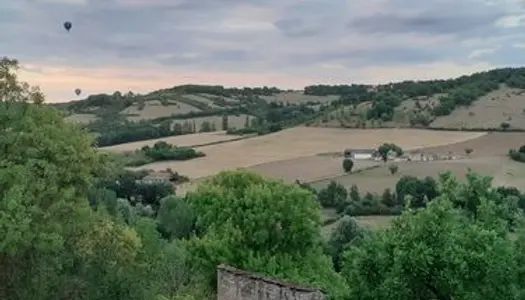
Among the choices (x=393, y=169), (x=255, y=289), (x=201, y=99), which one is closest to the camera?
(x=255, y=289)

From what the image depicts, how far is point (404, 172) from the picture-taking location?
9281 cm

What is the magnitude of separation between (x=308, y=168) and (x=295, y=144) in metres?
17.0

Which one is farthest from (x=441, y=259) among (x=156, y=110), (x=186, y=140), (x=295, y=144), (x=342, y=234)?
(x=156, y=110)

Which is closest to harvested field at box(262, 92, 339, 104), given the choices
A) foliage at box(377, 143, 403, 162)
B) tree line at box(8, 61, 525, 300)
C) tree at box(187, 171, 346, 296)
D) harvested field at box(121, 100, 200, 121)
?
harvested field at box(121, 100, 200, 121)

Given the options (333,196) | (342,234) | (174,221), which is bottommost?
(174,221)

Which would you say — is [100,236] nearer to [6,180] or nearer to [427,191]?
[6,180]

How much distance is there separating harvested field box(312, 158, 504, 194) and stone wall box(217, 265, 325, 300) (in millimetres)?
64806

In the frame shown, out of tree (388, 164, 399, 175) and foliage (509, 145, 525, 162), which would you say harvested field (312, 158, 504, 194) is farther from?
foliage (509, 145, 525, 162)

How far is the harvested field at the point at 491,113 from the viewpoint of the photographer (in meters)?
113

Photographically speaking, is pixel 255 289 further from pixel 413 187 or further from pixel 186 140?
pixel 186 140

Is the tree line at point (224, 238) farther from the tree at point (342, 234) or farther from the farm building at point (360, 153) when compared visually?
the farm building at point (360, 153)

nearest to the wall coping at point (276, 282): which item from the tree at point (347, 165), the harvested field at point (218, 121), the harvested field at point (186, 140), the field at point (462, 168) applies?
the field at point (462, 168)

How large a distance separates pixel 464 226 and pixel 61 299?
1145cm

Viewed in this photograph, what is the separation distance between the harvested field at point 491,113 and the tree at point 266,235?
79.0 meters
